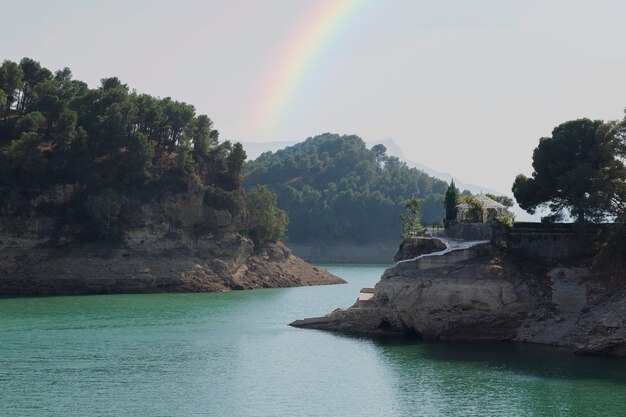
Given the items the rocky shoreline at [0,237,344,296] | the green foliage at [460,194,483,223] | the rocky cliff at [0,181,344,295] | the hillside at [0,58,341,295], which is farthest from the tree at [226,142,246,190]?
the green foliage at [460,194,483,223]

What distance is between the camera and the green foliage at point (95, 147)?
92.9 meters

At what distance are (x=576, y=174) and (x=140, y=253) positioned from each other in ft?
165

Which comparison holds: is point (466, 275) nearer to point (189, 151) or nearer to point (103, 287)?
point (103, 287)

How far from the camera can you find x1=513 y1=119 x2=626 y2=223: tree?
59.2 metres

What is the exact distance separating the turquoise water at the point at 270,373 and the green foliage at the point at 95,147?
26764 mm

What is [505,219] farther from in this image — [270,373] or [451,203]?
[270,373]

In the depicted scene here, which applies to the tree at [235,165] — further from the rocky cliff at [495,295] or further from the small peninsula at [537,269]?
the rocky cliff at [495,295]

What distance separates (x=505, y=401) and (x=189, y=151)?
69960mm

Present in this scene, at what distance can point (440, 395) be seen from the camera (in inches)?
1678

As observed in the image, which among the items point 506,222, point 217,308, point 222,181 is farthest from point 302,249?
point 506,222

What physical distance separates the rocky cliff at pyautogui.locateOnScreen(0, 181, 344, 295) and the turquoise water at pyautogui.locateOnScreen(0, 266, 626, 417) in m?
21.5

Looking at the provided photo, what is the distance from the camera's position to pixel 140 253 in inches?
3802

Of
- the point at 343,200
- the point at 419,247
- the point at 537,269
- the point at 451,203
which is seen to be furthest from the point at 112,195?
the point at 343,200

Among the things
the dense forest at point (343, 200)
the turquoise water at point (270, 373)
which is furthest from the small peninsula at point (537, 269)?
the dense forest at point (343, 200)
